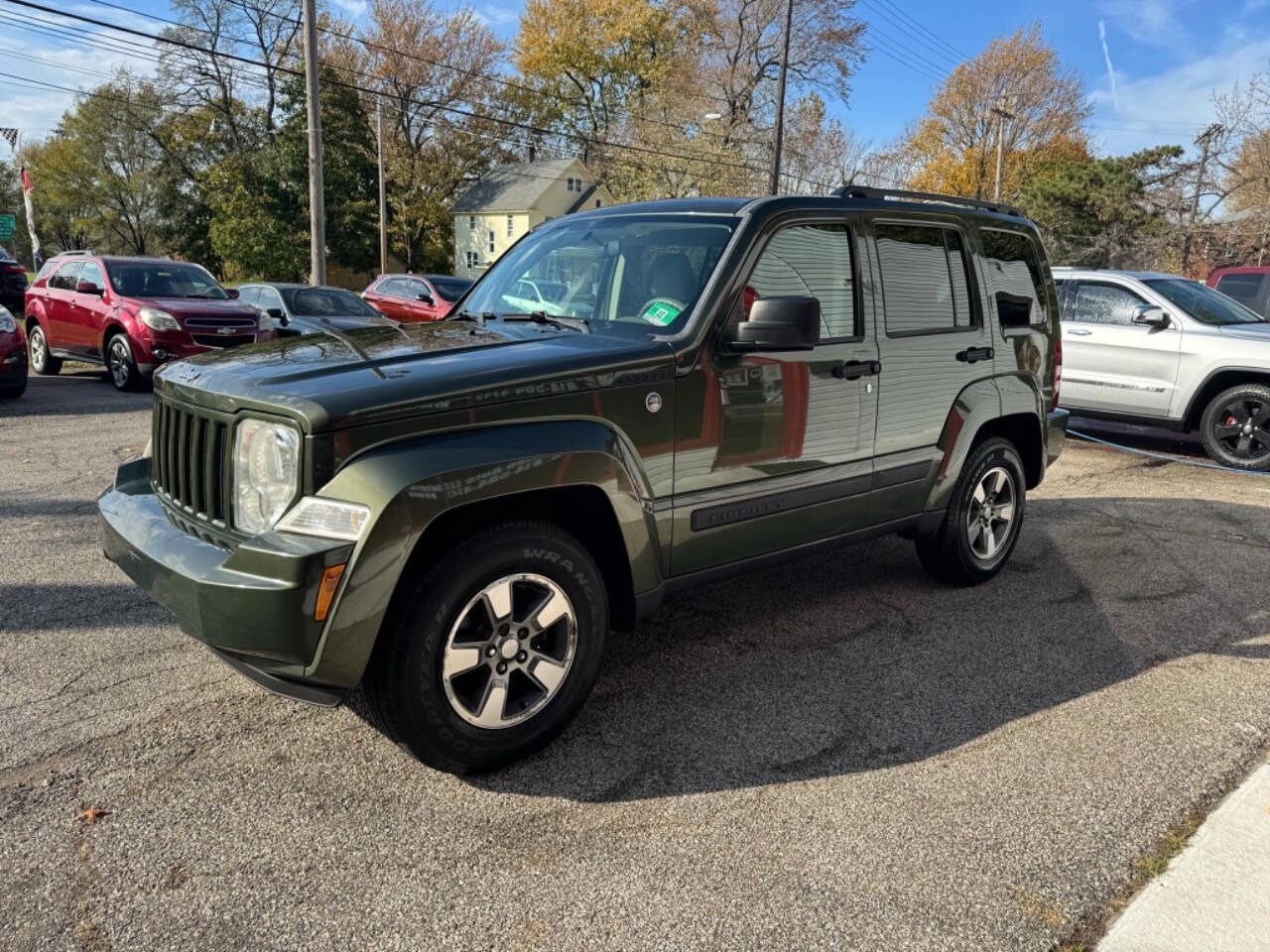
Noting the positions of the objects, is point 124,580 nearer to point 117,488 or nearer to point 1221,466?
point 117,488

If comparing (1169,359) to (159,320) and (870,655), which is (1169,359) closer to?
(870,655)

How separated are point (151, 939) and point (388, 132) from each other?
51.7m

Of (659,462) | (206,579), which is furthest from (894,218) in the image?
(206,579)

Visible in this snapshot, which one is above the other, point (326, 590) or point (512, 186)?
point (512, 186)

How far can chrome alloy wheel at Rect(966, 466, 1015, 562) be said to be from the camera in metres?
4.97

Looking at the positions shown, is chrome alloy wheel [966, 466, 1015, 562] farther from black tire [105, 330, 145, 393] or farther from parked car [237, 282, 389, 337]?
black tire [105, 330, 145, 393]

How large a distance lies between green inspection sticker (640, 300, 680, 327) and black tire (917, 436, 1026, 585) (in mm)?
2058

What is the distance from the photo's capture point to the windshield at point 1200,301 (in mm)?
9367

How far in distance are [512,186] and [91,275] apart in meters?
43.0

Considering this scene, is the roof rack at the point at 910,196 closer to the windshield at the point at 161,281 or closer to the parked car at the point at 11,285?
the windshield at the point at 161,281

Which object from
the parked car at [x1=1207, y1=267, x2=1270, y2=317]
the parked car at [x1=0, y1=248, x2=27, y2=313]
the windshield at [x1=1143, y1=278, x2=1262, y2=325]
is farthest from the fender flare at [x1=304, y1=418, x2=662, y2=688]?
the parked car at [x1=0, y1=248, x2=27, y2=313]

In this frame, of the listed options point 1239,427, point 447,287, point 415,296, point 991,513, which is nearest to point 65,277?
point 415,296

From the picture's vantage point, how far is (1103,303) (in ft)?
32.2

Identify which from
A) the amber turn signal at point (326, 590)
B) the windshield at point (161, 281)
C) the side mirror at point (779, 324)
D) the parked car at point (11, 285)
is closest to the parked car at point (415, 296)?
the windshield at point (161, 281)
